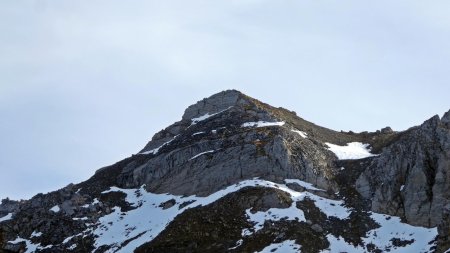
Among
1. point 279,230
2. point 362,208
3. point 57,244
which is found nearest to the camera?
point 279,230

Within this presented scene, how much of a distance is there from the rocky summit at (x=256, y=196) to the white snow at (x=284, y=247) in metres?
0.20

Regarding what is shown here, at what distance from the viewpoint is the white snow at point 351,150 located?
301 ft

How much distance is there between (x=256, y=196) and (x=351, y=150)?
25526mm

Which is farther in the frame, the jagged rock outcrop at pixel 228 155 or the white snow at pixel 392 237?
the jagged rock outcrop at pixel 228 155

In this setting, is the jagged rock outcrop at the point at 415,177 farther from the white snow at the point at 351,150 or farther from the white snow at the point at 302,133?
the white snow at the point at 302,133

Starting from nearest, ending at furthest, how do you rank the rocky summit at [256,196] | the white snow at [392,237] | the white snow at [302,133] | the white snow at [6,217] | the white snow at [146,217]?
the white snow at [392,237] < the rocky summit at [256,196] < the white snow at [146,217] < the white snow at [6,217] < the white snow at [302,133]

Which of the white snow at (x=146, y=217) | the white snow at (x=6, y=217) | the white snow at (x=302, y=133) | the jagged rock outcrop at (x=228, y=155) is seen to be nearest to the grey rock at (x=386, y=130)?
the white snow at (x=302, y=133)

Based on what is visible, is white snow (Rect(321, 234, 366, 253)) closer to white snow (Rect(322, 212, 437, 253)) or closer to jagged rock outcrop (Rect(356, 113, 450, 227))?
white snow (Rect(322, 212, 437, 253))

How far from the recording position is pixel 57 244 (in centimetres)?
8238

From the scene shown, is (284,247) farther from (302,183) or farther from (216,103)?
(216,103)

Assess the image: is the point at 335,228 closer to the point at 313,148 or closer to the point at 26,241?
the point at 313,148

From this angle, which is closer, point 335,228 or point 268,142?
point 335,228

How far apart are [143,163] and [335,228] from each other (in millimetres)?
41819

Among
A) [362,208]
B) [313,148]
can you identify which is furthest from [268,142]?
[362,208]
